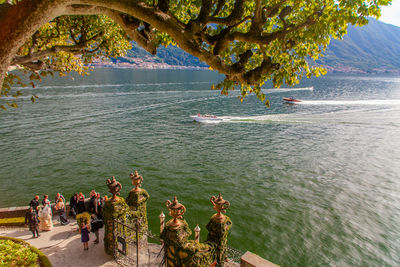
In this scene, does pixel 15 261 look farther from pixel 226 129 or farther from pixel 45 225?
pixel 226 129

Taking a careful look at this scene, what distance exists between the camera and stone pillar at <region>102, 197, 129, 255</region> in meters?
12.0

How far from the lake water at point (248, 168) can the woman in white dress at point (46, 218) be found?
27.0 ft

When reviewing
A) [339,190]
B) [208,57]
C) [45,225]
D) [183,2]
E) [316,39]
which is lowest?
[339,190]

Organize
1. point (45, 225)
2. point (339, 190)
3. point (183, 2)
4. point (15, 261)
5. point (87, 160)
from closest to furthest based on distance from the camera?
point (15, 261) < point (183, 2) < point (45, 225) < point (339, 190) < point (87, 160)

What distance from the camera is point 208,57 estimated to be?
27.0 ft

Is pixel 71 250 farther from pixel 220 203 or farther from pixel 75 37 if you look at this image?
pixel 75 37

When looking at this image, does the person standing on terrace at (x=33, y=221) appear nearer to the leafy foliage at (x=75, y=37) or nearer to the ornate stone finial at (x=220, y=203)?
the leafy foliage at (x=75, y=37)

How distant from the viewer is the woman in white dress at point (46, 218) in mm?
14945

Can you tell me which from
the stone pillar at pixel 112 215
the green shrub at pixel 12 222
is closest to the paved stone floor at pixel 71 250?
the green shrub at pixel 12 222

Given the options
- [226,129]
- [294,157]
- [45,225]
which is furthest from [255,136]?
[45,225]

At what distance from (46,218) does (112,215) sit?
582 centimetres

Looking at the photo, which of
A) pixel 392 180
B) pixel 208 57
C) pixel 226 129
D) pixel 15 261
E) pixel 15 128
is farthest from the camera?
pixel 226 129

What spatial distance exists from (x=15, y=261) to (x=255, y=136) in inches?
1688

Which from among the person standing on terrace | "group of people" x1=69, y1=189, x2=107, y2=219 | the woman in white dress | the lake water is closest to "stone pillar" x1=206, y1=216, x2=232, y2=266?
"group of people" x1=69, y1=189, x2=107, y2=219
